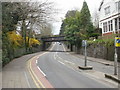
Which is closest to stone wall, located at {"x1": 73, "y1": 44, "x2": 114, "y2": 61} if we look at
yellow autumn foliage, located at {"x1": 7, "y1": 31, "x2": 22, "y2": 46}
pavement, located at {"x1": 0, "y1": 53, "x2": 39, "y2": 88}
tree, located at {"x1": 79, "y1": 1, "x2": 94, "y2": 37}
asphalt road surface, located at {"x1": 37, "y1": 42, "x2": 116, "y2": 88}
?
asphalt road surface, located at {"x1": 37, "y1": 42, "x2": 116, "y2": 88}

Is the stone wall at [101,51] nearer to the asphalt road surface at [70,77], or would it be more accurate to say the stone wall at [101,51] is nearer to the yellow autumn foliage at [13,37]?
the asphalt road surface at [70,77]

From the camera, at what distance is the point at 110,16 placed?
39406mm

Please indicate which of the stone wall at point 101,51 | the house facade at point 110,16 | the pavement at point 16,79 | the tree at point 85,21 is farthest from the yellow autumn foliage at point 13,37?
the house facade at point 110,16

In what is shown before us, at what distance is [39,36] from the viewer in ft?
267

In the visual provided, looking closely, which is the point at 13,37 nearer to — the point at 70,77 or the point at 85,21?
the point at 85,21

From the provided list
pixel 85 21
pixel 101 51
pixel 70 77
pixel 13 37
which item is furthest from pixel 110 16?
pixel 70 77

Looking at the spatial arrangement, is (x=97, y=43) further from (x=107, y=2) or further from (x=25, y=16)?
(x=25, y=16)

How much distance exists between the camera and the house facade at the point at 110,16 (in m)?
36.9

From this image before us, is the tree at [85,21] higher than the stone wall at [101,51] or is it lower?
higher

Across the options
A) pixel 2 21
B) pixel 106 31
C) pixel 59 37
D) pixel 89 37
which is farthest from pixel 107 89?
pixel 59 37

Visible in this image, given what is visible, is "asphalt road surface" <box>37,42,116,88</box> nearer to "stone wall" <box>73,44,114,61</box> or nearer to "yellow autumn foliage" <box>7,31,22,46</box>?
"stone wall" <box>73,44,114,61</box>

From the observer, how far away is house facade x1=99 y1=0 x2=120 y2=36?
3688 centimetres

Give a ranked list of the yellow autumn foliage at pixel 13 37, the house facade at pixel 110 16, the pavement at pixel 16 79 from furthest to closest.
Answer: the house facade at pixel 110 16 < the yellow autumn foliage at pixel 13 37 < the pavement at pixel 16 79

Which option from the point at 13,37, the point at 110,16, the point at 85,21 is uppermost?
the point at 85,21
